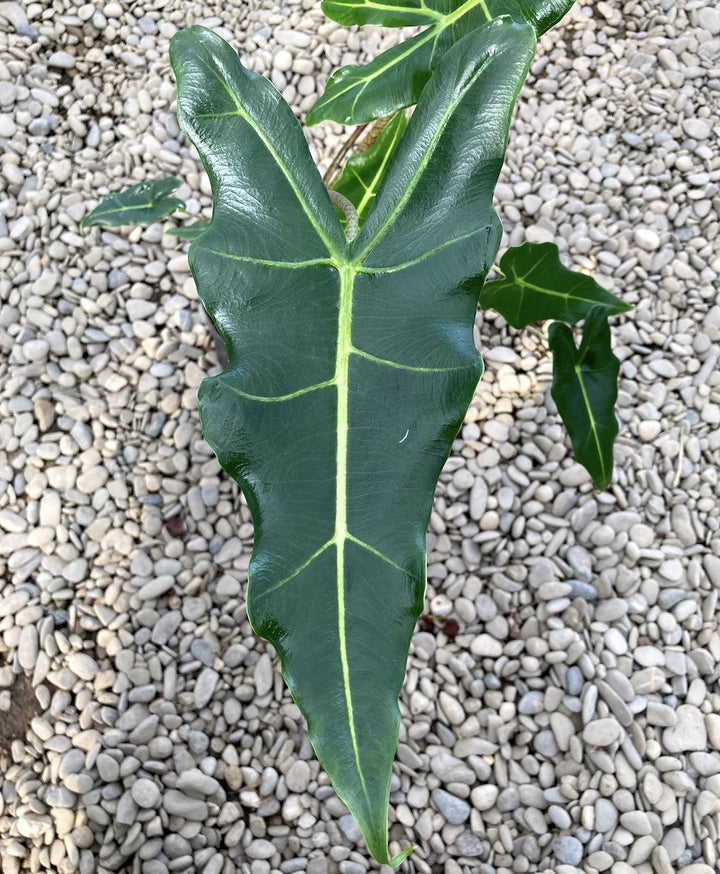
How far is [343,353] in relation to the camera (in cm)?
75

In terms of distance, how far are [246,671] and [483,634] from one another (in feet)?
1.51

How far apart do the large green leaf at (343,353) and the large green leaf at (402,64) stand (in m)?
0.19

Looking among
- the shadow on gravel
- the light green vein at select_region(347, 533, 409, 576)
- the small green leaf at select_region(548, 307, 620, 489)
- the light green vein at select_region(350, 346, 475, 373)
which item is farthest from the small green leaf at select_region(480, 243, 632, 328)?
the shadow on gravel

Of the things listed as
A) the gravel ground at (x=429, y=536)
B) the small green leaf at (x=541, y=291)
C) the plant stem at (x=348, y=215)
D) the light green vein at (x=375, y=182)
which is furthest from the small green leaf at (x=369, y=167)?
the gravel ground at (x=429, y=536)

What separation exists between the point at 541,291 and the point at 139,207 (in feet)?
2.32

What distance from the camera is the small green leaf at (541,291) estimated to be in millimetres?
1179

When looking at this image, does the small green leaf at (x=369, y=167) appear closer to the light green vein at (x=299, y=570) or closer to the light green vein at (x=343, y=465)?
the light green vein at (x=343, y=465)

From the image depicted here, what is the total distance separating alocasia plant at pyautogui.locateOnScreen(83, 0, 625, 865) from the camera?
0.66 m

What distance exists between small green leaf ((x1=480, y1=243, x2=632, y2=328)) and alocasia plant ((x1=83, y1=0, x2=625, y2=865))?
1.45 feet

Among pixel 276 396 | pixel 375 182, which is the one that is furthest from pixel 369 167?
pixel 276 396

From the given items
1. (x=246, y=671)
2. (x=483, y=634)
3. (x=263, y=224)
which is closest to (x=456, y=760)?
(x=483, y=634)

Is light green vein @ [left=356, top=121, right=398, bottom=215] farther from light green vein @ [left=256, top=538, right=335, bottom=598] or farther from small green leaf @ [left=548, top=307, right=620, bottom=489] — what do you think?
light green vein @ [left=256, top=538, right=335, bottom=598]

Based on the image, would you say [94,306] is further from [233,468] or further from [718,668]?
[718,668]

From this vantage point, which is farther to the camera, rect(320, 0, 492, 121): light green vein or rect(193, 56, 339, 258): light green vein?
rect(320, 0, 492, 121): light green vein
